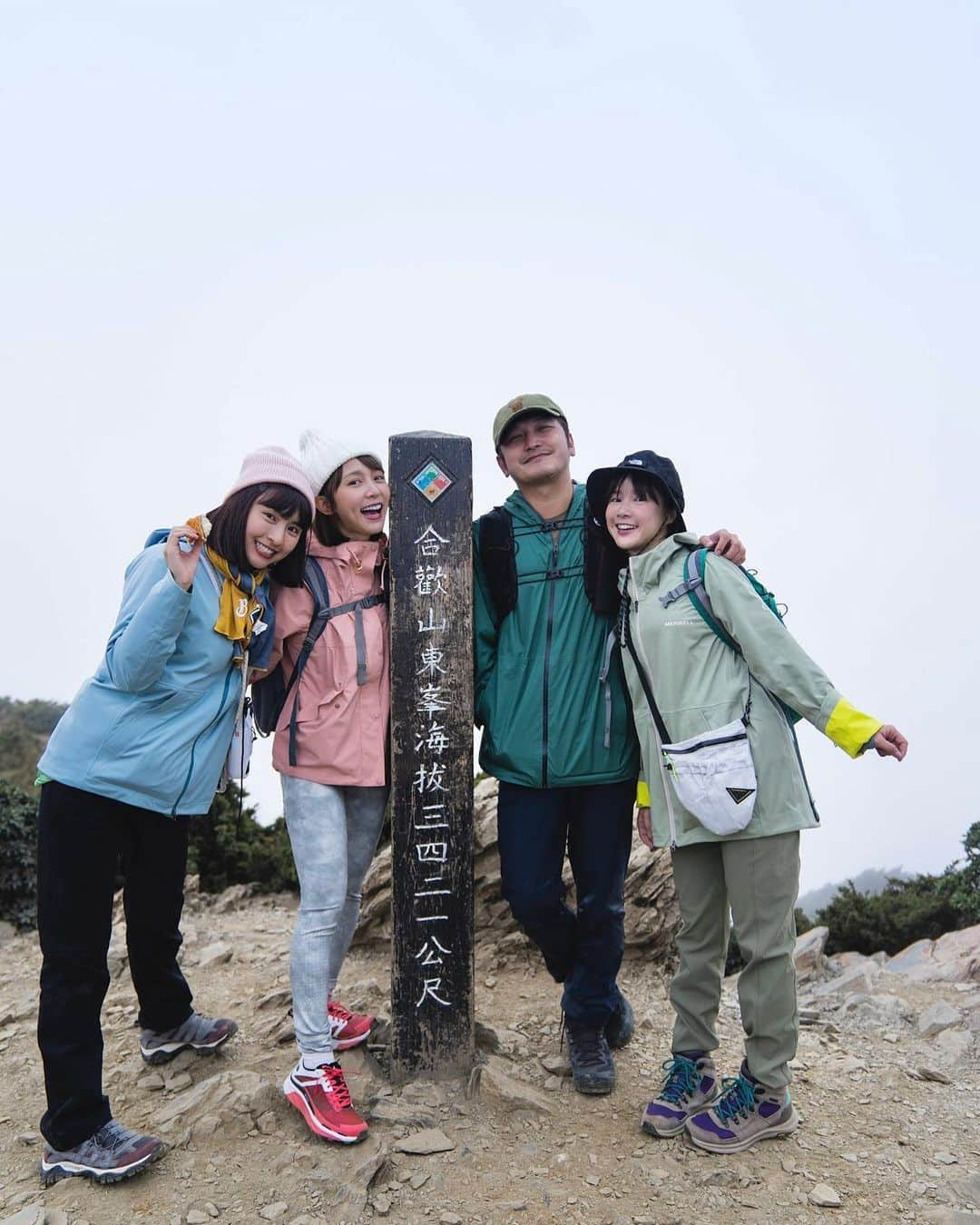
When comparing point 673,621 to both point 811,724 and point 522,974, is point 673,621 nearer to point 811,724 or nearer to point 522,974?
point 811,724

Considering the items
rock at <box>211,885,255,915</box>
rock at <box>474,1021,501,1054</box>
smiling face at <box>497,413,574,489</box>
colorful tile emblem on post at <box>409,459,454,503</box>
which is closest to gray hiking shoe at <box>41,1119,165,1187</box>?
rock at <box>474,1021,501,1054</box>

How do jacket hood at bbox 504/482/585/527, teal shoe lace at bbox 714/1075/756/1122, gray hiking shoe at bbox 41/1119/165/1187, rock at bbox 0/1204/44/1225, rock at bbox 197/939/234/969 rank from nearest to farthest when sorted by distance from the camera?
1. rock at bbox 0/1204/44/1225
2. gray hiking shoe at bbox 41/1119/165/1187
3. teal shoe lace at bbox 714/1075/756/1122
4. jacket hood at bbox 504/482/585/527
5. rock at bbox 197/939/234/969

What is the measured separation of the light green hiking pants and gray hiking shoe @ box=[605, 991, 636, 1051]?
793 millimetres

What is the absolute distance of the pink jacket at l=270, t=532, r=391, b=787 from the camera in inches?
164

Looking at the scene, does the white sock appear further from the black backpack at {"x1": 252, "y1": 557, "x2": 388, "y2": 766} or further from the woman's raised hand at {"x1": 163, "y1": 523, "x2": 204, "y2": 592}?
the woman's raised hand at {"x1": 163, "y1": 523, "x2": 204, "y2": 592}

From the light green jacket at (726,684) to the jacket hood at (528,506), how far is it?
549 millimetres

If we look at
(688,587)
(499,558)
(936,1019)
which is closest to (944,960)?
(936,1019)

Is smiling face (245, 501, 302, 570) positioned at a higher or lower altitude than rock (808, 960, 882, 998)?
higher

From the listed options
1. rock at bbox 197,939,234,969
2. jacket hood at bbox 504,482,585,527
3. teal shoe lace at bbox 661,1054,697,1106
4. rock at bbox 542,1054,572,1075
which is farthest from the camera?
rock at bbox 197,939,234,969

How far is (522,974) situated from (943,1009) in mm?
2913

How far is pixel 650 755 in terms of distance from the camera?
4.20 metres

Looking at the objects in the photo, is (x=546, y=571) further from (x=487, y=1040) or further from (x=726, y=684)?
(x=487, y=1040)

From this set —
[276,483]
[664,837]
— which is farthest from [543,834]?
[276,483]

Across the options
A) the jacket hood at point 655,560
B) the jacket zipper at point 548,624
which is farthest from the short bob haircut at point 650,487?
the jacket zipper at point 548,624
